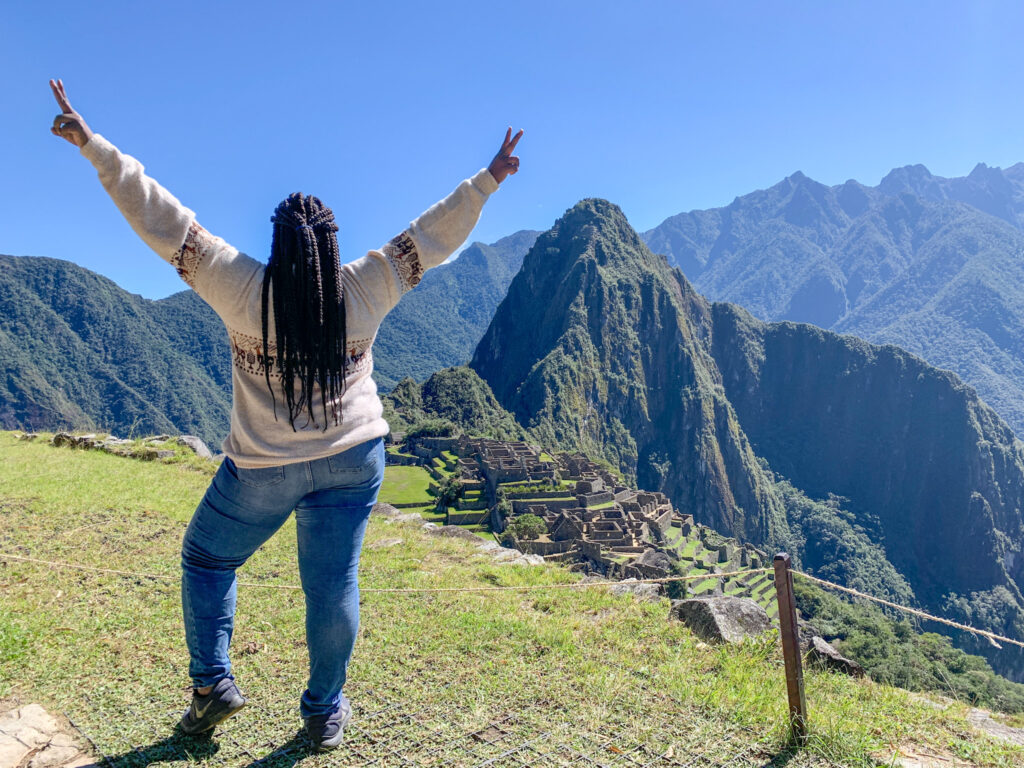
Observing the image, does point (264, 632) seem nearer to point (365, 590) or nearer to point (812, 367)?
point (365, 590)

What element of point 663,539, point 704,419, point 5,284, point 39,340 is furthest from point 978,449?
point 5,284

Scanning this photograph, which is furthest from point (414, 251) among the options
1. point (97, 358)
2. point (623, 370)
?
point (623, 370)

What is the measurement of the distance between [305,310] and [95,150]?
2.41 feet

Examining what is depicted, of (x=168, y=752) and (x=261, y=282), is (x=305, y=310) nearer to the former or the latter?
(x=261, y=282)

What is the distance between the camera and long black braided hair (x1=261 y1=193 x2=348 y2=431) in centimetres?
185

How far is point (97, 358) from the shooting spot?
71.2 metres

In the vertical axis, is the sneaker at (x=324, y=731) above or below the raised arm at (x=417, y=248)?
below

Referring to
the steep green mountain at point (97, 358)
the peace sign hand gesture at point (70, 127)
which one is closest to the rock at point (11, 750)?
the peace sign hand gesture at point (70, 127)

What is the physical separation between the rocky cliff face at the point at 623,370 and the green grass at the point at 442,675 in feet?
254

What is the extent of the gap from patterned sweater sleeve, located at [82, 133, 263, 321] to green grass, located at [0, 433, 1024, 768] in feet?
5.21

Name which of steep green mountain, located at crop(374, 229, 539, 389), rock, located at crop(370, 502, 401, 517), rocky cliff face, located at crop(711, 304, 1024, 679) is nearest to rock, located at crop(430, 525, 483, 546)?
rock, located at crop(370, 502, 401, 517)

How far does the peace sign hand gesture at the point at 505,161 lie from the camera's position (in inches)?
83.0

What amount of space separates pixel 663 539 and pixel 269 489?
1428 inches

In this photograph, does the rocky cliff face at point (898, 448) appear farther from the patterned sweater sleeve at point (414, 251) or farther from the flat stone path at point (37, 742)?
the flat stone path at point (37, 742)
